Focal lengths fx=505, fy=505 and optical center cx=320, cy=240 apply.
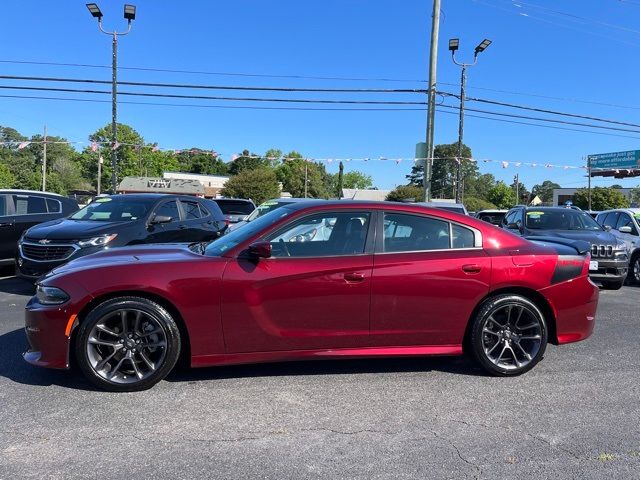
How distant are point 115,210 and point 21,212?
7.52 feet

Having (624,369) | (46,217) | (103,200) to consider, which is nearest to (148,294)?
(624,369)

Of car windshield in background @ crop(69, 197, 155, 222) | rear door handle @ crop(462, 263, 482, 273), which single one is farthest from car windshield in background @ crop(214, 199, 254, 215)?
rear door handle @ crop(462, 263, 482, 273)

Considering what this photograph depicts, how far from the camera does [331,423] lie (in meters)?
3.50

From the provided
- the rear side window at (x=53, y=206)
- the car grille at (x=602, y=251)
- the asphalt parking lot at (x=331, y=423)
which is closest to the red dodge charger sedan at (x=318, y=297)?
the asphalt parking lot at (x=331, y=423)

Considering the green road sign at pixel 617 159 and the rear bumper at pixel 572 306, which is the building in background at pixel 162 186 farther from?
the rear bumper at pixel 572 306

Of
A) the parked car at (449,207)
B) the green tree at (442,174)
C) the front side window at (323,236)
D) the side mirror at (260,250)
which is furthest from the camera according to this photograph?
the green tree at (442,174)

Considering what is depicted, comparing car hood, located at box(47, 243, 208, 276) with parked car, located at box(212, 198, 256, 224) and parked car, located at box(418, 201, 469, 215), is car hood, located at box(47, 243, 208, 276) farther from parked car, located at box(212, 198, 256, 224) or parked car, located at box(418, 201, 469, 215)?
parked car, located at box(212, 198, 256, 224)

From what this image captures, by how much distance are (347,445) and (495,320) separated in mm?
1940

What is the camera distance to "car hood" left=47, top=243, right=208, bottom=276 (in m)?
4.05

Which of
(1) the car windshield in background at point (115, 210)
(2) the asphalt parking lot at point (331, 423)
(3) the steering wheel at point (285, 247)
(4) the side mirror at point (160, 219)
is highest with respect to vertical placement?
(1) the car windshield in background at point (115, 210)

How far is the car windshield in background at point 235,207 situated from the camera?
53.6ft

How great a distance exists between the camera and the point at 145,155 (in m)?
93.8

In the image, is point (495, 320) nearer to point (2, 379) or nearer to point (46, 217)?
point (2, 379)

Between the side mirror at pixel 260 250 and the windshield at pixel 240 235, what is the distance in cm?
19
